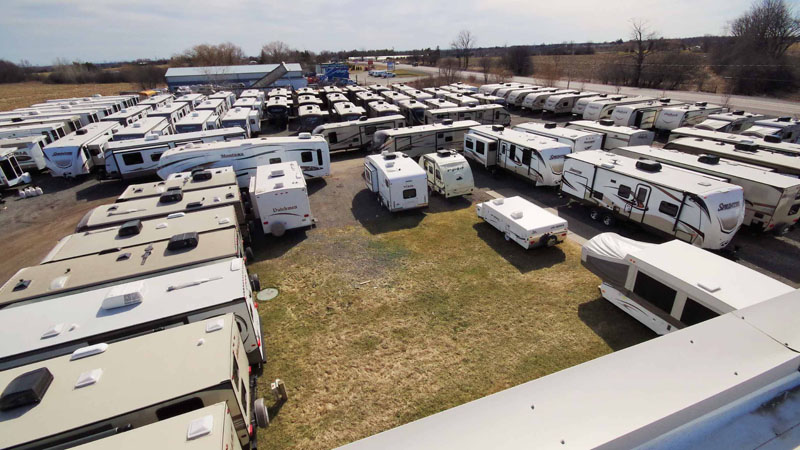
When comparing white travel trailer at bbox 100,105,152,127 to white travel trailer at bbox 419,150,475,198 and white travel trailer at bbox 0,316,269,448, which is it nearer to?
white travel trailer at bbox 419,150,475,198

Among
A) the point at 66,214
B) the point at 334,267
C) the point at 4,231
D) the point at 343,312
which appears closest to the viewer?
the point at 343,312

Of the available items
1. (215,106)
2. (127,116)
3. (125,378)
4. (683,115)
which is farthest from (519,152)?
(127,116)

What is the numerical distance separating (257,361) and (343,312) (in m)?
3.08

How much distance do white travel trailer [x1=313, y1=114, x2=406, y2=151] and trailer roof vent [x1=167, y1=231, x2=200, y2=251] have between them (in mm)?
17523

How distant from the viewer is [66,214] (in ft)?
64.6

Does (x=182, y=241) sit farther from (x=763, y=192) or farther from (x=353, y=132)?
(x=763, y=192)

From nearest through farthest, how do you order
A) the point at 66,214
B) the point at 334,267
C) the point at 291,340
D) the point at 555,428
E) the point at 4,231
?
1. the point at 555,428
2. the point at 291,340
3. the point at 334,267
4. the point at 4,231
5. the point at 66,214

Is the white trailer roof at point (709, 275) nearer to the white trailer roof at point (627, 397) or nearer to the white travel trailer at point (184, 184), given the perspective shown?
the white trailer roof at point (627, 397)

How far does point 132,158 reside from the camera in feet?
74.1

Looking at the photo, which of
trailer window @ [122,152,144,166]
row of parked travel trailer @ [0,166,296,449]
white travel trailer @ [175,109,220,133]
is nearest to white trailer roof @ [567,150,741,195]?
row of parked travel trailer @ [0,166,296,449]

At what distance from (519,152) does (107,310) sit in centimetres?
1883

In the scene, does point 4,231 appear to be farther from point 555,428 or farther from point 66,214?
point 555,428

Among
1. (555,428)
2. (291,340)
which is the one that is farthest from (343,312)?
(555,428)

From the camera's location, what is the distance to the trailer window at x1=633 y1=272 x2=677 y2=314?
8906mm
